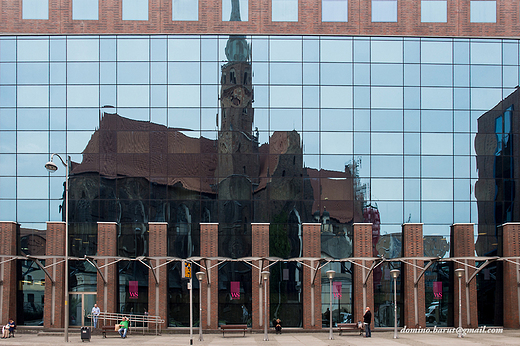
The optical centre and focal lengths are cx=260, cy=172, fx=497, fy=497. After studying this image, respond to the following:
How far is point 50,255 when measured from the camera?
3328 cm

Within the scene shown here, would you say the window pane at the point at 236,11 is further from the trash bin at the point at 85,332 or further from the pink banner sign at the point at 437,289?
the pink banner sign at the point at 437,289

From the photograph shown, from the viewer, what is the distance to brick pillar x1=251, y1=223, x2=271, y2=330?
109 feet

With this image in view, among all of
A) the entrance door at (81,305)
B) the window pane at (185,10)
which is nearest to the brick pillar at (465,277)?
the window pane at (185,10)

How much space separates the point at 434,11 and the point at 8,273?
35.1 metres

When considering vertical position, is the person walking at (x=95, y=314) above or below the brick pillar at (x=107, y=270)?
below

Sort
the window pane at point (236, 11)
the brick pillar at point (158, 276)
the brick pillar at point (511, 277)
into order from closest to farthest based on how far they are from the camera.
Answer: the brick pillar at point (158, 276) → the brick pillar at point (511, 277) → the window pane at point (236, 11)

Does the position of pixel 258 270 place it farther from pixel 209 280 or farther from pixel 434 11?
pixel 434 11

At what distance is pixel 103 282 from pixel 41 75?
15.4 meters

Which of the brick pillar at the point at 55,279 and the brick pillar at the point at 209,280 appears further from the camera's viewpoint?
the brick pillar at the point at 209,280

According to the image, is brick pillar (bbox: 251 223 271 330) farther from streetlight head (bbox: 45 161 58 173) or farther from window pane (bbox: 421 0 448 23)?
window pane (bbox: 421 0 448 23)

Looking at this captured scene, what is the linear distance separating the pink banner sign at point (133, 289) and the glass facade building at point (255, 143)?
0.96 feet

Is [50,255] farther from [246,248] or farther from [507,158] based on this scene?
[507,158]

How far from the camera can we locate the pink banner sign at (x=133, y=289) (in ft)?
111

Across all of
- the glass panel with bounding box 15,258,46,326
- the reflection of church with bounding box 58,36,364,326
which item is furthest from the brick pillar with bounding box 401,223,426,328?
the glass panel with bounding box 15,258,46,326
